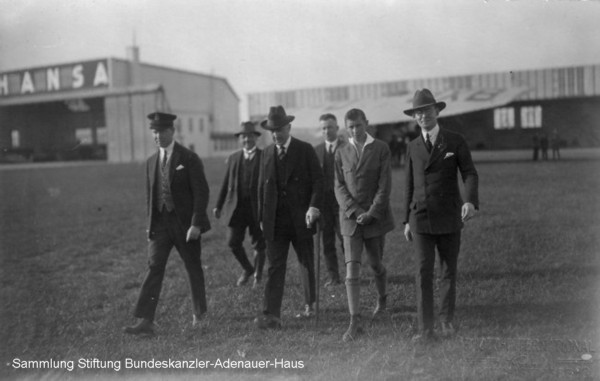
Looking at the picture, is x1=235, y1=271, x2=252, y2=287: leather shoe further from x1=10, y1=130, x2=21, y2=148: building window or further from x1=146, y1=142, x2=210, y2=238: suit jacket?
x1=10, y1=130, x2=21, y2=148: building window

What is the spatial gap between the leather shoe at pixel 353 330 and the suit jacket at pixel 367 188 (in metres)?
0.84

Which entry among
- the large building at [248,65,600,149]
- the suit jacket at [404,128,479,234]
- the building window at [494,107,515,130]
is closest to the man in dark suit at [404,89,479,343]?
the suit jacket at [404,128,479,234]

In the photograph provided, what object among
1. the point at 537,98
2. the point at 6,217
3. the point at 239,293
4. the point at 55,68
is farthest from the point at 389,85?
the point at 239,293

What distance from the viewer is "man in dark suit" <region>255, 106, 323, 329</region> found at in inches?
225

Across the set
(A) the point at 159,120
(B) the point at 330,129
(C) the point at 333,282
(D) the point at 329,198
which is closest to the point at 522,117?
(D) the point at 329,198

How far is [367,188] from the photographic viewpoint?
548 cm

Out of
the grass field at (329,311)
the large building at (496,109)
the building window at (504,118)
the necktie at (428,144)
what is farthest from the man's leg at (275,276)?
the building window at (504,118)

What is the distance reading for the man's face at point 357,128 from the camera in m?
5.42

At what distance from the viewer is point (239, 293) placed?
6.86 metres

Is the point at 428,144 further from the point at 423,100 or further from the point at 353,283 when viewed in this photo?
the point at 353,283

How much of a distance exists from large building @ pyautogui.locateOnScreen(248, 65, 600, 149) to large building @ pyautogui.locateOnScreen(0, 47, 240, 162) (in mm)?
8038

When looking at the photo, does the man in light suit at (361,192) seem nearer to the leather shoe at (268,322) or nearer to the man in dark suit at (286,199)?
the man in dark suit at (286,199)

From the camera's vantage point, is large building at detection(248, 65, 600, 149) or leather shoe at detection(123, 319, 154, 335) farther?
large building at detection(248, 65, 600, 149)

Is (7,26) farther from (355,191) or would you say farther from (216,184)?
(216,184)
